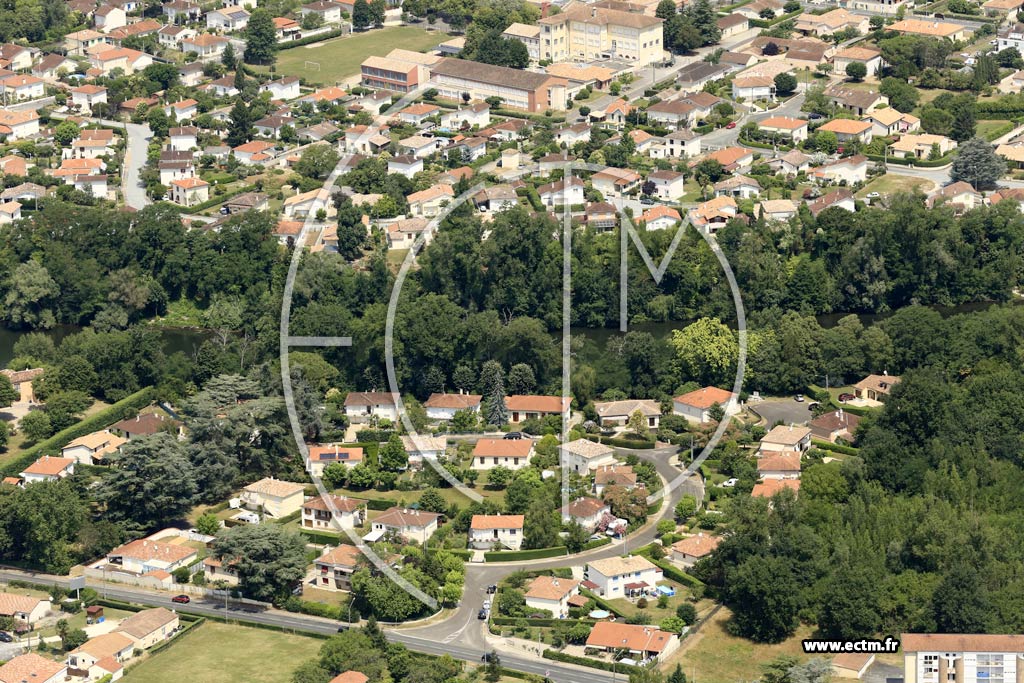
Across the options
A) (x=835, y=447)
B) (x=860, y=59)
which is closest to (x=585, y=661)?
(x=835, y=447)

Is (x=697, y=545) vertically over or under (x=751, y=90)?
under

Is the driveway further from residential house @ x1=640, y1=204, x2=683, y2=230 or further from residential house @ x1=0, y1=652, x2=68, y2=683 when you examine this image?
residential house @ x1=0, y1=652, x2=68, y2=683

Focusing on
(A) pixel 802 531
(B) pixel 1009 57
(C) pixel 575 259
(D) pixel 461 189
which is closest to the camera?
(A) pixel 802 531

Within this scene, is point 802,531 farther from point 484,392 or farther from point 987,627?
point 484,392

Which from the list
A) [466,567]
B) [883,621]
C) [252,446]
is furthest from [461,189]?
[883,621]

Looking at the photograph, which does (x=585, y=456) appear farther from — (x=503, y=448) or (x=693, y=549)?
(x=693, y=549)

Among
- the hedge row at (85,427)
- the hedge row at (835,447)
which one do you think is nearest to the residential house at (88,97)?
the hedge row at (85,427)
